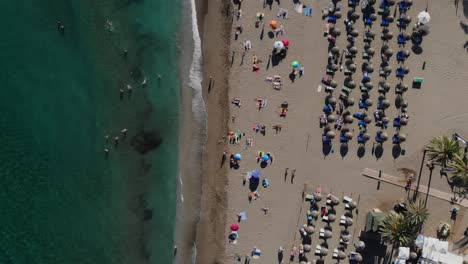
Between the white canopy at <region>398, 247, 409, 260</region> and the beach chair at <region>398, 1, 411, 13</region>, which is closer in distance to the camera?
the white canopy at <region>398, 247, 409, 260</region>

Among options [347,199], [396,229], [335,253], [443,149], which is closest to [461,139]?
[443,149]

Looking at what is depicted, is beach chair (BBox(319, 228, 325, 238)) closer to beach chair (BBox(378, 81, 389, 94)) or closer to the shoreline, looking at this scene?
the shoreline

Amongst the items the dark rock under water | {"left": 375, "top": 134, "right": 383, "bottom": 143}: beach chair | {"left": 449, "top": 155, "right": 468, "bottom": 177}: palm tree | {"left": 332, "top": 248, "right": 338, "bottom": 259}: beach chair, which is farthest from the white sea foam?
{"left": 449, "top": 155, "right": 468, "bottom": 177}: palm tree

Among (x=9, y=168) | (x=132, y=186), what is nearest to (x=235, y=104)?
(x=132, y=186)

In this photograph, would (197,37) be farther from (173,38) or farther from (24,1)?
(24,1)

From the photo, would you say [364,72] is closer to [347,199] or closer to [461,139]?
[461,139]

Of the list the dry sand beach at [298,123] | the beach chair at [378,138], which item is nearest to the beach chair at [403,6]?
the dry sand beach at [298,123]

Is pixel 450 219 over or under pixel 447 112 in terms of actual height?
under
